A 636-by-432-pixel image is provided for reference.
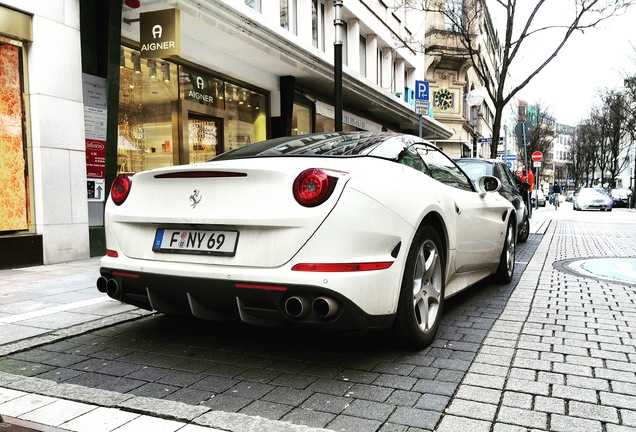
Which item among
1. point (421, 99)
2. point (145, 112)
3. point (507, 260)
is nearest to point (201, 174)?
point (507, 260)

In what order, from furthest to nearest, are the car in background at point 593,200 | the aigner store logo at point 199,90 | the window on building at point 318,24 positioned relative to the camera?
the car in background at point 593,200
the window on building at point 318,24
the aigner store logo at point 199,90

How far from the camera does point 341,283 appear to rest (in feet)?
9.49

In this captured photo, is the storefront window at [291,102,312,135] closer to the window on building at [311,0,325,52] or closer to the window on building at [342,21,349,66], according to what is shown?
the window on building at [311,0,325,52]

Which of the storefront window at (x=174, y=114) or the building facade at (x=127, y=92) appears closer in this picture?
the building facade at (x=127, y=92)

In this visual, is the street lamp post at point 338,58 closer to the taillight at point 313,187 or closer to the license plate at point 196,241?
the license plate at point 196,241

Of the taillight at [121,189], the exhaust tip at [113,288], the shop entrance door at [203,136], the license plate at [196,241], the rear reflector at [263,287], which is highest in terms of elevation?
the shop entrance door at [203,136]

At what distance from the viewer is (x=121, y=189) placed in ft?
11.9

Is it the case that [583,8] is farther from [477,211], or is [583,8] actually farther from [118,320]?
[118,320]

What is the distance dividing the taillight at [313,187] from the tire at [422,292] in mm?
738

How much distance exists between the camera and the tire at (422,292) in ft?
11.0

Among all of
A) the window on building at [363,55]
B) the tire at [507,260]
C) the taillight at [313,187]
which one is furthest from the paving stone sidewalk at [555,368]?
the window on building at [363,55]

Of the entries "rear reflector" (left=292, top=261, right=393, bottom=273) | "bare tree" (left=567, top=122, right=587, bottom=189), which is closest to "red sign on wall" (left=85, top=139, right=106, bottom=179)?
"rear reflector" (left=292, top=261, right=393, bottom=273)

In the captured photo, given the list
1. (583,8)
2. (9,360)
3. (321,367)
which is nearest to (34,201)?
Result: (9,360)

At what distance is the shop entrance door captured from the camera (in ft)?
37.7
